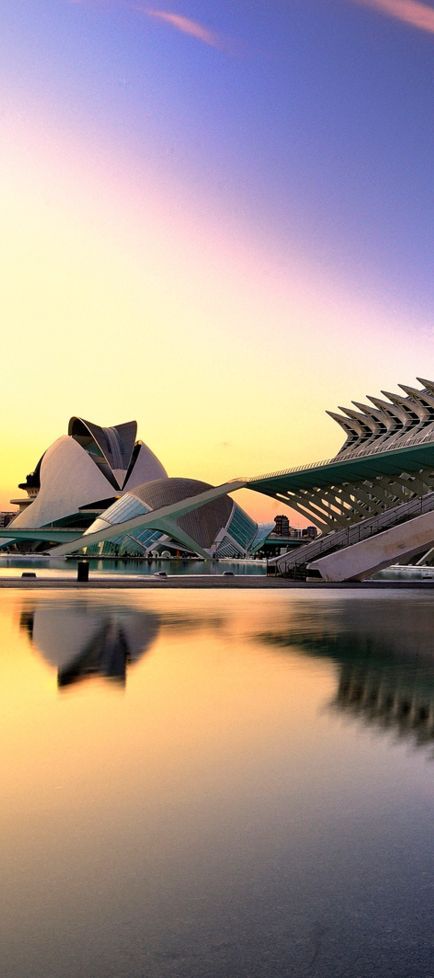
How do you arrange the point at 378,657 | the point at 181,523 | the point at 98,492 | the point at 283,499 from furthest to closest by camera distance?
1. the point at 98,492
2. the point at 181,523
3. the point at 283,499
4. the point at 378,657

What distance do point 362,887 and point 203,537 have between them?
77.2 metres

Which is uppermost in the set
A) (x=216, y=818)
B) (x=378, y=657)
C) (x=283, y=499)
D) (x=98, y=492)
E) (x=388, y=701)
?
(x=98, y=492)

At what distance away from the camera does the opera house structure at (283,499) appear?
119 feet

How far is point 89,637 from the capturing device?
12.9 metres

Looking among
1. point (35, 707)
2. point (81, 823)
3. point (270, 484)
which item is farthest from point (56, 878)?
point (270, 484)

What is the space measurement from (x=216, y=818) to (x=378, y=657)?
687 cm

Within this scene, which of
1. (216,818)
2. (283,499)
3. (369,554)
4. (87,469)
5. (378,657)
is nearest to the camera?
(216,818)

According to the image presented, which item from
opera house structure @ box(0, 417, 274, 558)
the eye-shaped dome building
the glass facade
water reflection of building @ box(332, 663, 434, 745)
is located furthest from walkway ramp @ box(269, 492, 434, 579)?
the eye-shaped dome building

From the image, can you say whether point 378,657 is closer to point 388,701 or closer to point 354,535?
point 388,701

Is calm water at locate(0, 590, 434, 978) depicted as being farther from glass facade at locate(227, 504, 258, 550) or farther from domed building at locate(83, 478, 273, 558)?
glass facade at locate(227, 504, 258, 550)

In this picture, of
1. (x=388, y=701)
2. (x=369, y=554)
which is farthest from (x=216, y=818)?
(x=369, y=554)

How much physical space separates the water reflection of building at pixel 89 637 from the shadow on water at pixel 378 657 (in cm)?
230

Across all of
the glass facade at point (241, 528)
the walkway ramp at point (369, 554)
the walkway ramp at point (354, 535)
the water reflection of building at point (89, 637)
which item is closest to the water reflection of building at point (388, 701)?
the water reflection of building at point (89, 637)

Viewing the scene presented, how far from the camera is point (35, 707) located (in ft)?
24.9
